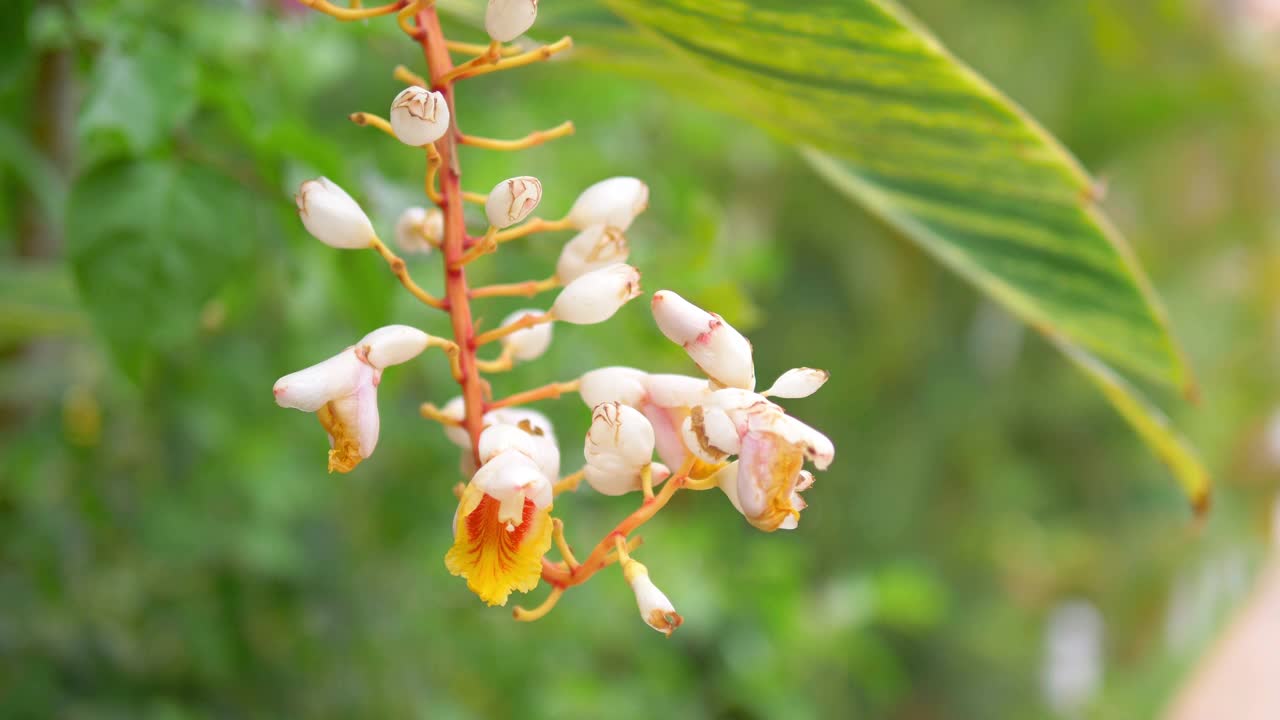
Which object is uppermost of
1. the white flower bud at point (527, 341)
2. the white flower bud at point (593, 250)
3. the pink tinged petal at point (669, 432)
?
the white flower bud at point (593, 250)

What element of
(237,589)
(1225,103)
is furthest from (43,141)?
(1225,103)

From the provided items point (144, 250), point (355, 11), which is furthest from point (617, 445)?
point (144, 250)

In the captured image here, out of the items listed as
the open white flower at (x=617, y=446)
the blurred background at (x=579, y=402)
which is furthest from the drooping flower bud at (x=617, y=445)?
the blurred background at (x=579, y=402)

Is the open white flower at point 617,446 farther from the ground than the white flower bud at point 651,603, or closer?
farther from the ground

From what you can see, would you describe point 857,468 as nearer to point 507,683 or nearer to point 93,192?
point 507,683

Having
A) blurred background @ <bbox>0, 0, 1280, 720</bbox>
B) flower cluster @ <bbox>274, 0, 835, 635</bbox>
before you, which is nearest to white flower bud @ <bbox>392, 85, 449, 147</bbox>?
flower cluster @ <bbox>274, 0, 835, 635</bbox>

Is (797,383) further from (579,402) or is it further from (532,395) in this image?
(579,402)

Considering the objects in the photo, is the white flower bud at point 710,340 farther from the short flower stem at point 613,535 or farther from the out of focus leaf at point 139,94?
the out of focus leaf at point 139,94
